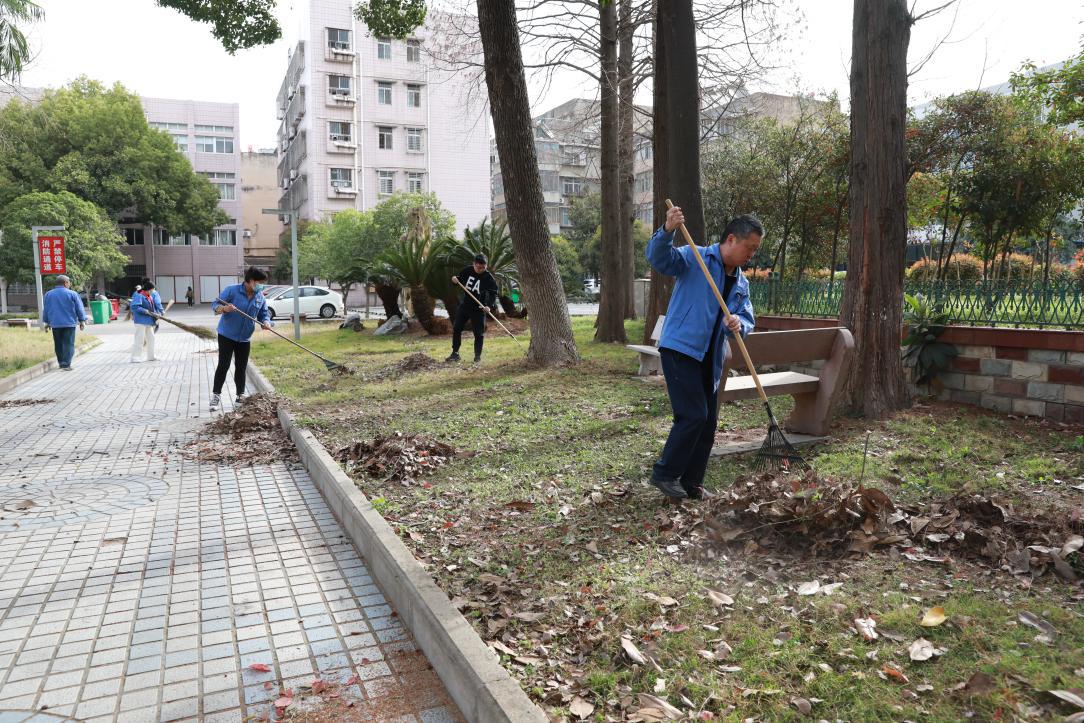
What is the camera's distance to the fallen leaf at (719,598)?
343 centimetres

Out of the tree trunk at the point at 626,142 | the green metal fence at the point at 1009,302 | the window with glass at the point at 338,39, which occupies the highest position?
the window with glass at the point at 338,39

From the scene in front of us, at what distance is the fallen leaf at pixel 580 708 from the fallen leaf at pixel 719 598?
87 centimetres

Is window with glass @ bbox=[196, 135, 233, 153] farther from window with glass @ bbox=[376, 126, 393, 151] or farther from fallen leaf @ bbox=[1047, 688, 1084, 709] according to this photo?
fallen leaf @ bbox=[1047, 688, 1084, 709]

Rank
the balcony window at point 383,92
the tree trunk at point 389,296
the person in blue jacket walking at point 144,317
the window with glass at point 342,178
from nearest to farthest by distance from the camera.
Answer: the person in blue jacket walking at point 144,317
the tree trunk at point 389,296
the balcony window at point 383,92
the window with glass at point 342,178

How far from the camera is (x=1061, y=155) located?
1230cm

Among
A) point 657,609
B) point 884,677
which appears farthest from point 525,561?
point 884,677

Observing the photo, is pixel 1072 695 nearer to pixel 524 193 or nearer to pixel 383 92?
pixel 524 193

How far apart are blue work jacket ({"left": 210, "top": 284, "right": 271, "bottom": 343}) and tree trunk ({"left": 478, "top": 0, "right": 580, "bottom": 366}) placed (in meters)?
3.67

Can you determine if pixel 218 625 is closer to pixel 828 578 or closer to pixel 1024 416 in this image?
pixel 828 578

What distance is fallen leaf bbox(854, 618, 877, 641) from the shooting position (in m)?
3.04

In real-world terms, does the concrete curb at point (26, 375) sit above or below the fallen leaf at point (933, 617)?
below

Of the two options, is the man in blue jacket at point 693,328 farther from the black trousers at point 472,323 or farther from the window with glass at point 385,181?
the window with glass at point 385,181

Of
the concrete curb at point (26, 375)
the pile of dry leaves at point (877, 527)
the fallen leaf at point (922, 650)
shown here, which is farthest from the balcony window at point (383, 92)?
the fallen leaf at point (922, 650)

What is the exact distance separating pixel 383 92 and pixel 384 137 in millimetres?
2958
